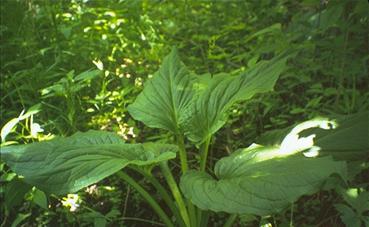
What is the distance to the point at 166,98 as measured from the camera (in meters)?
1.88

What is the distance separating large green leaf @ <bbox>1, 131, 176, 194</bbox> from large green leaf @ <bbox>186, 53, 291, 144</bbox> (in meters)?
0.20

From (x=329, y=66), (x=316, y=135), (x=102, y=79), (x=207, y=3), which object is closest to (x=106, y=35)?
(x=102, y=79)

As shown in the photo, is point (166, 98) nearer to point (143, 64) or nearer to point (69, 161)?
A: point (69, 161)

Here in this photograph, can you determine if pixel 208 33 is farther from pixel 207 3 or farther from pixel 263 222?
pixel 263 222

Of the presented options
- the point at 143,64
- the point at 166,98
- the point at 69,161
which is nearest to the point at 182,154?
the point at 166,98

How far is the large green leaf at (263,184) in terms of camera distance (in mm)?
1233

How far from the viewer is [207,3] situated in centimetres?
350

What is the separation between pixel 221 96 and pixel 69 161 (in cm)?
61

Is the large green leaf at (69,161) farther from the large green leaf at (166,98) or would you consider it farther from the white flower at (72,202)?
the white flower at (72,202)

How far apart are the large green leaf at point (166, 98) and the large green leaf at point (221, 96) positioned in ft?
0.21

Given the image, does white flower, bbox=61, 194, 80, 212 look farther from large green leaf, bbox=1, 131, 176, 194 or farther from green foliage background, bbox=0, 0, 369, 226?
large green leaf, bbox=1, 131, 176, 194

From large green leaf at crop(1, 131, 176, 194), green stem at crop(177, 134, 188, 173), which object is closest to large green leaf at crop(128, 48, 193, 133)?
green stem at crop(177, 134, 188, 173)

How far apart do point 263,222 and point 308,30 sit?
1.24 metres

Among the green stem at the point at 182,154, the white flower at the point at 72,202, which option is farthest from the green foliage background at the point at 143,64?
the green stem at the point at 182,154
